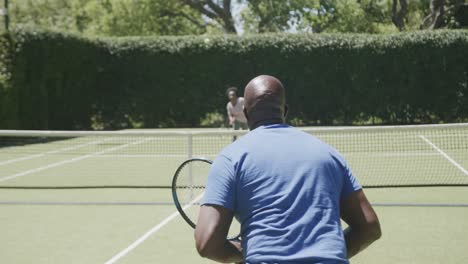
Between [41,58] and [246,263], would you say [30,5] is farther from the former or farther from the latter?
[246,263]

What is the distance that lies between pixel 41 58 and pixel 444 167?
14330 mm

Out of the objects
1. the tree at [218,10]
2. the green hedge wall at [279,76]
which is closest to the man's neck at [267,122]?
the green hedge wall at [279,76]

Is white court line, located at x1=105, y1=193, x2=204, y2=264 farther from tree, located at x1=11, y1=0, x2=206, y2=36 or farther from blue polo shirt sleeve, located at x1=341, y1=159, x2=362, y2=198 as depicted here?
tree, located at x1=11, y1=0, x2=206, y2=36

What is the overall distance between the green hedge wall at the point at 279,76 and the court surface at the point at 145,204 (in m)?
8.01

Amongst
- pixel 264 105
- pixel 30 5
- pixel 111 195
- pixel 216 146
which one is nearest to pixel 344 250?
pixel 264 105

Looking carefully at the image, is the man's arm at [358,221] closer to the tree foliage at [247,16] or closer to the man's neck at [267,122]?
the man's neck at [267,122]

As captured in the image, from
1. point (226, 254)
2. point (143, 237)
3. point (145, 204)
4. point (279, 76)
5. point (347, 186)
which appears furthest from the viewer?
point (279, 76)

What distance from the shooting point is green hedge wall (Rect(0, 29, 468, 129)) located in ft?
84.4

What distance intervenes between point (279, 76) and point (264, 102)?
2365cm

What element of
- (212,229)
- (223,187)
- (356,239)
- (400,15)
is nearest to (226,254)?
(212,229)

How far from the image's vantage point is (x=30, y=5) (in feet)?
203

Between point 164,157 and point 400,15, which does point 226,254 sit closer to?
point 164,157

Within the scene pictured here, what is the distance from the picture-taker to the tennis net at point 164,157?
10648 mm

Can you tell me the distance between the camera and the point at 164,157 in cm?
1633
